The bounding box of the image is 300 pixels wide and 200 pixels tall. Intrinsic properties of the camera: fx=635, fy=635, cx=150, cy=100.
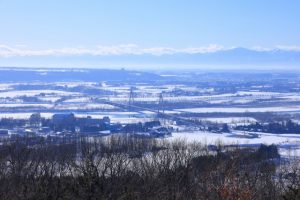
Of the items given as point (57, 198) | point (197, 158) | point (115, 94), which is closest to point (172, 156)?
point (197, 158)

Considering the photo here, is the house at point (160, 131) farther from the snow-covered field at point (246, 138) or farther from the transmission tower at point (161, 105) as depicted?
the transmission tower at point (161, 105)

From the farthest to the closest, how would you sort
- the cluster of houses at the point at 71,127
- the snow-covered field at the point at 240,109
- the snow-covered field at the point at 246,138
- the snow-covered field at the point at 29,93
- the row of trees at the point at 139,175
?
the snow-covered field at the point at 29,93, the snow-covered field at the point at 240,109, the cluster of houses at the point at 71,127, the snow-covered field at the point at 246,138, the row of trees at the point at 139,175

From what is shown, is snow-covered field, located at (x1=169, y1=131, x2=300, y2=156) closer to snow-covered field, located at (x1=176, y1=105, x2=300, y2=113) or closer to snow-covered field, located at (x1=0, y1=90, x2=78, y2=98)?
snow-covered field, located at (x1=176, y1=105, x2=300, y2=113)

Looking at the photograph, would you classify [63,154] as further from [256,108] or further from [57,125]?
[256,108]

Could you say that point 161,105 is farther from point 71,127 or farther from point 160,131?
point 160,131

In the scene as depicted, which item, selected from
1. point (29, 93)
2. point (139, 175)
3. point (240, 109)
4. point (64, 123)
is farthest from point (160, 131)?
point (29, 93)

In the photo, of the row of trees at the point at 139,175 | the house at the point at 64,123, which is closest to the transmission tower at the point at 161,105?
the house at the point at 64,123
